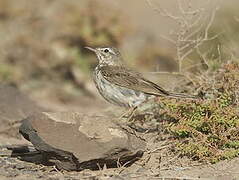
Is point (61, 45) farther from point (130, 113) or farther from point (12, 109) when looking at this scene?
point (130, 113)

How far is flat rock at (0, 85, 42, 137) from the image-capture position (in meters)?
8.78

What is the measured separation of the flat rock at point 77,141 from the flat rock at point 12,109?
6.35 feet

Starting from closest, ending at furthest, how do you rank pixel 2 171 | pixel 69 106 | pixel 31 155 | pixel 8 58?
1. pixel 2 171
2. pixel 31 155
3. pixel 69 106
4. pixel 8 58

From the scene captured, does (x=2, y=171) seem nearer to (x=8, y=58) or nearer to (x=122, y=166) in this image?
(x=122, y=166)

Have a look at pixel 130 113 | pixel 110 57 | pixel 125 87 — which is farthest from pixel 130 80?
pixel 110 57

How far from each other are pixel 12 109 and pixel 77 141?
3.01m

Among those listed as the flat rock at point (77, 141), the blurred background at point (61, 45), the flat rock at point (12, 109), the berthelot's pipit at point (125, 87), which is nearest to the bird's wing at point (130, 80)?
the berthelot's pipit at point (125, 87)

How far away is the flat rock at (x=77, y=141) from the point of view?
663cm

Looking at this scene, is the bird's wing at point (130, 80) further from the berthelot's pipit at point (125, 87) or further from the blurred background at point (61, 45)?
the blurred background at point (61, 45)

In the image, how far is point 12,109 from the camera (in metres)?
9.45

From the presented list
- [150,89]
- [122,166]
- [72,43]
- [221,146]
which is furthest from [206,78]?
[72,43]

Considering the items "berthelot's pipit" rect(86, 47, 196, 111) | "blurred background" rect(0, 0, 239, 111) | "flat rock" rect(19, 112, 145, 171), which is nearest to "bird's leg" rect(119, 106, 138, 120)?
"berthelot's pipit" rect(86, 47, 196, 111)

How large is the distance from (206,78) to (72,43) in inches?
190

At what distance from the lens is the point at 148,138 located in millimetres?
7961
